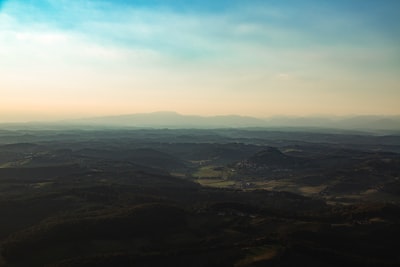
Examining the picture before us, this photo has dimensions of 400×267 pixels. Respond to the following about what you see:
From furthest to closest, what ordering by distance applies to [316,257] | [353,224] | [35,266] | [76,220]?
[353,224]
[76,220]
[316,257]
[35,266]

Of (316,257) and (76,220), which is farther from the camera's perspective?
(76,220)

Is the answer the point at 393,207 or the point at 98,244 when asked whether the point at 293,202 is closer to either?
the point at 393,207

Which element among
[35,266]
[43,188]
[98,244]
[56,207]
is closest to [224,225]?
[98,244]

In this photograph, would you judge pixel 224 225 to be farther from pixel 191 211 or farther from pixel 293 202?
Result: pixel 293 202

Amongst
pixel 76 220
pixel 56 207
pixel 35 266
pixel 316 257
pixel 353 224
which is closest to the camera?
pixel 35 266

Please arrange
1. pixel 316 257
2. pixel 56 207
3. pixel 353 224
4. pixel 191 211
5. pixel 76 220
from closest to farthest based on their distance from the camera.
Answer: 1. pixel 316 257
2. pixel 76 220
3. pixel 353 224
4. pixel 191 211
5. pixel 56 207

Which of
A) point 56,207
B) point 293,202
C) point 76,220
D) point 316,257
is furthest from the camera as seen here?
point 293,202

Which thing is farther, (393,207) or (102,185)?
(102,185)

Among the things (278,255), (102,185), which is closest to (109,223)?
(278,255)
